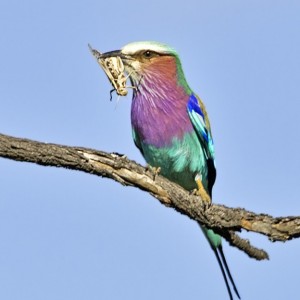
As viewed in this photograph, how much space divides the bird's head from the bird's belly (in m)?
0.50

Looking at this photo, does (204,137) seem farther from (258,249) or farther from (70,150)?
(70,150)

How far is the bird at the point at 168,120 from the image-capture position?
697 centimetres

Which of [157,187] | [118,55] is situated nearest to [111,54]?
[118,55]

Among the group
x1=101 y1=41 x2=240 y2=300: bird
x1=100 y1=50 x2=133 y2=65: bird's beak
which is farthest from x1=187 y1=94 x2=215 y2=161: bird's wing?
x1=100 y1=50 x2=133 y2=65: bird's beak

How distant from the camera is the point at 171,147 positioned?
22.8 feet

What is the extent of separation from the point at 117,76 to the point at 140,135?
0.57m

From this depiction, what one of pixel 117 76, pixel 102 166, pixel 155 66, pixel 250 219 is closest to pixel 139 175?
pixel 102 166

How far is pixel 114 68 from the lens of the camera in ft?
22.2

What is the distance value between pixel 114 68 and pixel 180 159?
0.90 meters

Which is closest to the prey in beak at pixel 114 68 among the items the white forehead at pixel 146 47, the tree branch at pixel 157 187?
the white forehead at pixel 146 47

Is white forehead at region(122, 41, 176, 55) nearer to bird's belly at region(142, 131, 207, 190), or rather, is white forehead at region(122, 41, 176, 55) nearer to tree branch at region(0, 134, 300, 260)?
bird's belly at region(142, 131, 207, 190)

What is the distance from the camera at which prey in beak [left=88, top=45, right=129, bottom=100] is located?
6699 mm

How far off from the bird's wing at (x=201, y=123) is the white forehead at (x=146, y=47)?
44 cm

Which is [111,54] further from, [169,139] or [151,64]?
[169,139]
